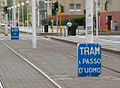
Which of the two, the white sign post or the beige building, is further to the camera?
the beige building

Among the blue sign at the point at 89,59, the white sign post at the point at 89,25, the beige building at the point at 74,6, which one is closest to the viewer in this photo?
the blue sign at the point at 89,59

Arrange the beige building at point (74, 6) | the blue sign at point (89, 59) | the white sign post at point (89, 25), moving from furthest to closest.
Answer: the beige building at point (74, 6) < the white sign post at point (89, 25) < the blue sign at point (89, 59)

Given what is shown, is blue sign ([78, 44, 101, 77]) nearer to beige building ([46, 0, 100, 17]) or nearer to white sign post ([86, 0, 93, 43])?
white sign post ([86, 0, 93, 43])

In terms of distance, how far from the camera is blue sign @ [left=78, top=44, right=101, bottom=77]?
1362 cm

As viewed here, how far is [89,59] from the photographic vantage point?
1377 centimetres

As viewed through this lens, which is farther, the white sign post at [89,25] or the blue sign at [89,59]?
the white sign post at [89,25]

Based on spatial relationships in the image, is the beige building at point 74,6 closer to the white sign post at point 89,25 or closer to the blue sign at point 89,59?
the white sign post at point 89,25

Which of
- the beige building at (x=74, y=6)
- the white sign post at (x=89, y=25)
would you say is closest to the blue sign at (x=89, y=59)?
the white sign post at (x=89, y=25)

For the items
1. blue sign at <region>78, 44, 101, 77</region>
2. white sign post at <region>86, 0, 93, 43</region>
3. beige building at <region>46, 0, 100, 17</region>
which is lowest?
blue sign at <region>78, 44, 101, 77</region>

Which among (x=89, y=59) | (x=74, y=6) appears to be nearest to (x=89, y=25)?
(x=89, y=59)

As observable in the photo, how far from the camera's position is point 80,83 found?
12539 mm

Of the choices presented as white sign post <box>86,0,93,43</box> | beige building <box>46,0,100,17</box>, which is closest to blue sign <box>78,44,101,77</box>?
white sign post <box>86,0,93,43</box>

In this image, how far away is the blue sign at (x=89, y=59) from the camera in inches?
536

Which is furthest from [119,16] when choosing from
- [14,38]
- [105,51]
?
[105,51]
